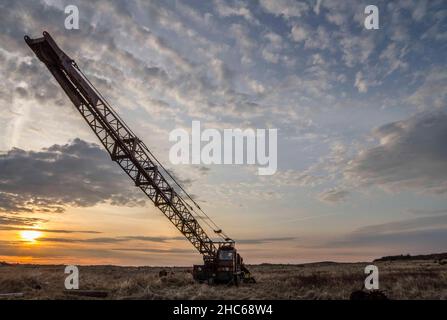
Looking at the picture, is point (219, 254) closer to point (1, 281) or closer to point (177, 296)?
point (177, 296)

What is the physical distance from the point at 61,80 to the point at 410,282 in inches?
1056

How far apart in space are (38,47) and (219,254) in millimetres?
19404

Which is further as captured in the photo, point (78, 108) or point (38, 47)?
point (78, 108)

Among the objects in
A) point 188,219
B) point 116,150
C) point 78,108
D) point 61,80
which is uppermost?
point 61,80

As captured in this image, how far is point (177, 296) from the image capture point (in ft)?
69.2

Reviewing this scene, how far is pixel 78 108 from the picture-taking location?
27656mm

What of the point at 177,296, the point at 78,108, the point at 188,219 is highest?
the point at 78,108
